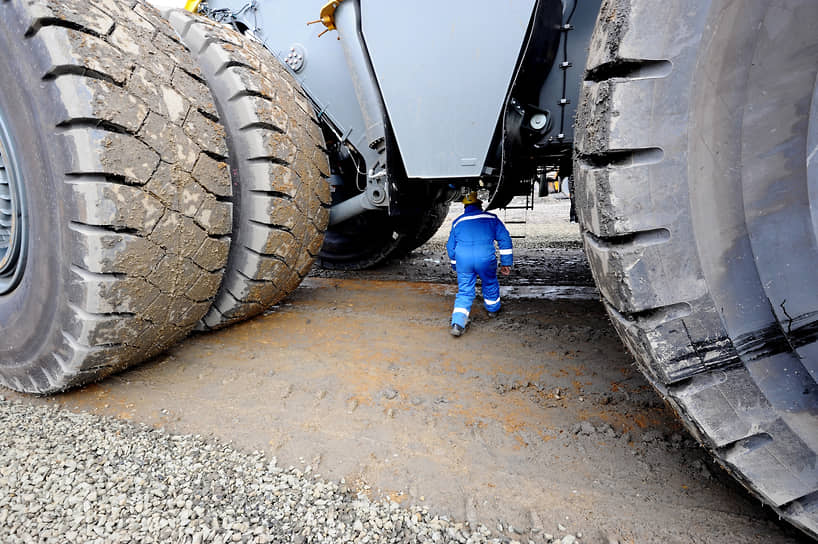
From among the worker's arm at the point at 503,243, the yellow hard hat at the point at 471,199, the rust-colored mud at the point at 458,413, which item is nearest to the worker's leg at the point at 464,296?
the rust-colored mud at the point at 458,413

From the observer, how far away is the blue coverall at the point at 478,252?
2746 millimetres

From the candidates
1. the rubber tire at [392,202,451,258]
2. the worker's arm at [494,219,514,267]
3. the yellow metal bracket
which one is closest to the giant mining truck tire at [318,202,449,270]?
the rubber tire at [392,202,451,258]

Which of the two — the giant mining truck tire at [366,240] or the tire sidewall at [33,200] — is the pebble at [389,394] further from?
the giant mining truck tire at [366,240]

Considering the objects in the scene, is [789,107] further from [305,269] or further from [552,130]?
[305,269]

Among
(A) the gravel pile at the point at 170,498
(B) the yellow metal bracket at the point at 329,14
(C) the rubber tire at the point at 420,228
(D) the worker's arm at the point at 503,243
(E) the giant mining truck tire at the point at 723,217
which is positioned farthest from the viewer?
(C) the rubber tire at the point at 420,228

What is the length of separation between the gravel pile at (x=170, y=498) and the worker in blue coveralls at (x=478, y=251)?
1.54 metres

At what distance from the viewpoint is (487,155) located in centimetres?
206

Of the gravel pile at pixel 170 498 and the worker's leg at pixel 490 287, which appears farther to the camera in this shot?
the worker's leg at pixel 490 287

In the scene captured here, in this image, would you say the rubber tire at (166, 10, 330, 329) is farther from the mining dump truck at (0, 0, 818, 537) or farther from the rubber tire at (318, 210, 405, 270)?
the rubber tire at (318, 210, 405, 270)

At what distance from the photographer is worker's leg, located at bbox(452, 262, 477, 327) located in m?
2.40

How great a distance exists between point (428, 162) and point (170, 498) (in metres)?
1.63

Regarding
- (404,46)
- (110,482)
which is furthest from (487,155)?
(110,482)

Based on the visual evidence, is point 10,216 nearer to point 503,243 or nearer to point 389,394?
point 389,394

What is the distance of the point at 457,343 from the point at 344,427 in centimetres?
Result: 84
